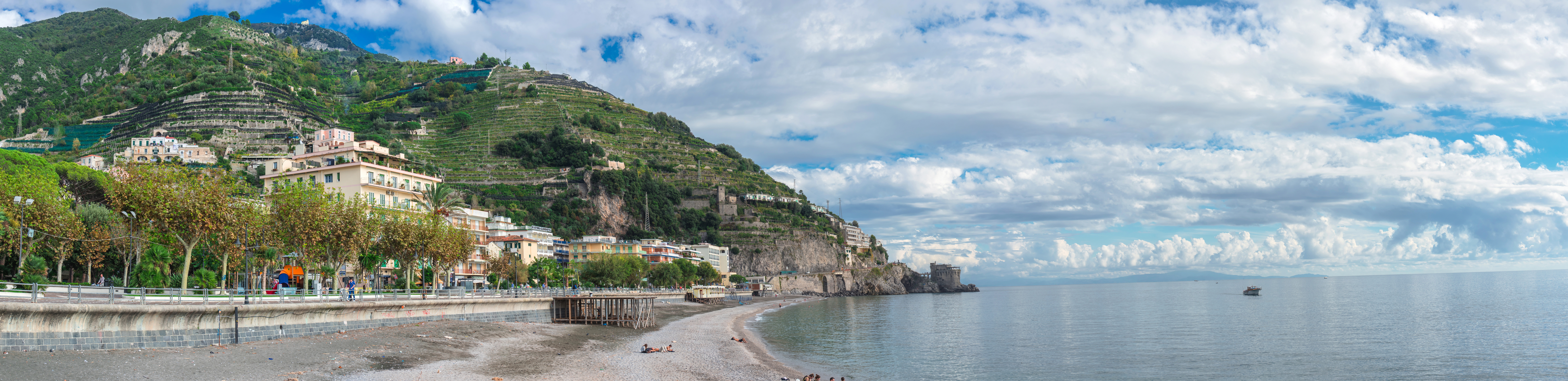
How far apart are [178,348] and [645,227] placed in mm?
140006

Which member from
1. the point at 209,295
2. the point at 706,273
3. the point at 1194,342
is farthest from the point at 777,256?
the point at 209,295

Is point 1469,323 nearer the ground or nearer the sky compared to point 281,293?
nearer the ground

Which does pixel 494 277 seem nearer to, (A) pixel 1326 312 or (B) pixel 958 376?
(B) pixel 958 376

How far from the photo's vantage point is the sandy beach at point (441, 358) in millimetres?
23406

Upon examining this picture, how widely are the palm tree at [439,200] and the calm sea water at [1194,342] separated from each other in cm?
2782

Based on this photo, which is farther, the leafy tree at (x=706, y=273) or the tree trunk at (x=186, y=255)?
the leafy tree at (x=706, y=273)

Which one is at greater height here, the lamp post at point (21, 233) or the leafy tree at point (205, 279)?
the lamp post at point (21, 233)

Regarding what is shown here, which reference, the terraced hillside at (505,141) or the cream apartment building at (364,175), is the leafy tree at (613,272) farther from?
the terraced hillside at (505,141)

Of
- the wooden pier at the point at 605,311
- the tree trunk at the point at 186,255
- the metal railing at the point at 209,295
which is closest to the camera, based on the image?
the metal railing at the point at 209,295

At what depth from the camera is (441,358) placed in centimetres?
3475

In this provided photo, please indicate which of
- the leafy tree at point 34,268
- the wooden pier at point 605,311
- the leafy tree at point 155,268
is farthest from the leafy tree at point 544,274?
the leafy tree at point 34,268

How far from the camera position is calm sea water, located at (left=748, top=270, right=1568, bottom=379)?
4084 cm

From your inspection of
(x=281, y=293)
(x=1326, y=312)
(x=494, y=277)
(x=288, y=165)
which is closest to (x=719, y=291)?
(x=494, y=277)

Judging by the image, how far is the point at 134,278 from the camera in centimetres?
4519
